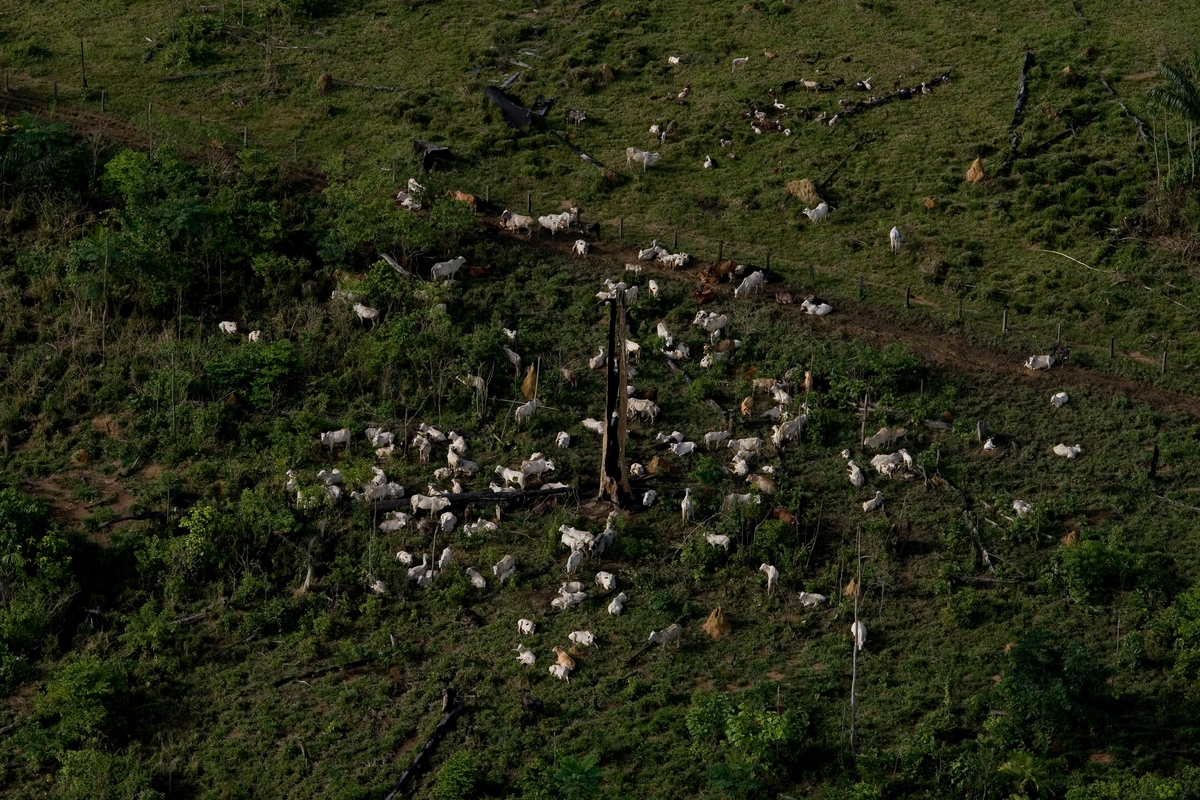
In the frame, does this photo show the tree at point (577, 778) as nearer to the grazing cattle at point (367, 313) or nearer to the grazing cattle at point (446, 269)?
the grazing cattle at point (367, 313)

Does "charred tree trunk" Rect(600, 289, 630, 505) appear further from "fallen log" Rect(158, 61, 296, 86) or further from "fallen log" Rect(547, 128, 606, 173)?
"fallen log" Rect(158, 61, 296, 86)

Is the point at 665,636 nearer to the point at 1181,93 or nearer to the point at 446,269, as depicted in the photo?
the point at 446,269

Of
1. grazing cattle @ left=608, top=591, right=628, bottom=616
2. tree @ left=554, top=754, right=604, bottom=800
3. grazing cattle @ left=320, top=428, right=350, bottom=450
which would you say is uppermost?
tree @ left=554, top=754, right=604, bottom=800

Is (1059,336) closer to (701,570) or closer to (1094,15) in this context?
(701,570)

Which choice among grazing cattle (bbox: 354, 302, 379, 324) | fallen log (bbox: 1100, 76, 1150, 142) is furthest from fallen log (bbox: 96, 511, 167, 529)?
fallen log (bbox: 1100, 76, 1150, 142)

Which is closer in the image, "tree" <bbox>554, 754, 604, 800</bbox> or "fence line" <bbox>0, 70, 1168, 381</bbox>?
"tree" <bbox>554, 754, 604, 800</bbox>

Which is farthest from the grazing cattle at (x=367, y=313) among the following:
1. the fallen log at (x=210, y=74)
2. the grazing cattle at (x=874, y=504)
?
the fallen log at (x=210, y=74)
